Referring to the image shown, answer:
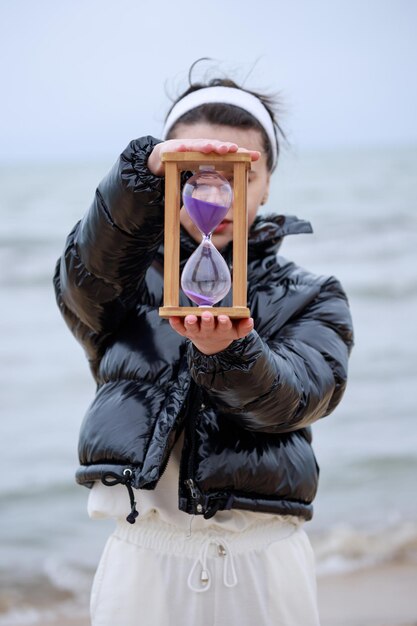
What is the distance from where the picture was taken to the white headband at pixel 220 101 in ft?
7.61

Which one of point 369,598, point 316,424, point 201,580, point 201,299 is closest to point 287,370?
point 201,299

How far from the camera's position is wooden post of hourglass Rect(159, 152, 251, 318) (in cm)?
168

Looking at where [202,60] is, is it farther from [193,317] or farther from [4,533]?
[4,533]

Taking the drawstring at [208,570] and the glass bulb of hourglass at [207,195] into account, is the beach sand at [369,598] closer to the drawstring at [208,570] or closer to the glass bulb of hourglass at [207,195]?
the drawstring at [208,570]

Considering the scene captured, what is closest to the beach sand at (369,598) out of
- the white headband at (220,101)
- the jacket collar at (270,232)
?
the jacket collar at (270,232)

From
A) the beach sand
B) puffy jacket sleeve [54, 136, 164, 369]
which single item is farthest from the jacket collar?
the beach sand

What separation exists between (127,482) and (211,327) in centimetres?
48

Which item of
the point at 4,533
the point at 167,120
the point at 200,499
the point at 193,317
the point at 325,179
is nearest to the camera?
the point at 193,317

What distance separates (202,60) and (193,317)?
1.16 meters

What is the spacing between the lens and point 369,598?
14.2 feet

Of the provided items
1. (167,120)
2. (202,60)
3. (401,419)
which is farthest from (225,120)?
(401,419)

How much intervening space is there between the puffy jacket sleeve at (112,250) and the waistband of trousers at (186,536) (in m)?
0.39

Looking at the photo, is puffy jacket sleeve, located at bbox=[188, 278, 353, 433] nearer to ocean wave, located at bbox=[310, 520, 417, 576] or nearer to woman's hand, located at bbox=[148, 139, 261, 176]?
woman's hand, located at bbox=[148, 139, 261, 176]

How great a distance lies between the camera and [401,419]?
23.0ft
